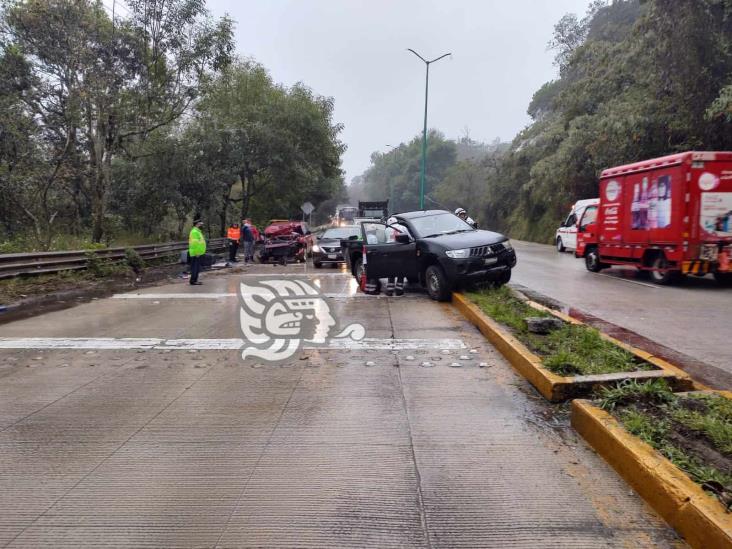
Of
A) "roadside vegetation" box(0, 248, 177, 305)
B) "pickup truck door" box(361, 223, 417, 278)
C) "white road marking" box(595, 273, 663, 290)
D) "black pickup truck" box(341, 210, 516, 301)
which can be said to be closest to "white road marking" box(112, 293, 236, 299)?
"roadside vegetation" box(0, 248, 177, 305)

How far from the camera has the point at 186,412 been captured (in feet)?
15.1

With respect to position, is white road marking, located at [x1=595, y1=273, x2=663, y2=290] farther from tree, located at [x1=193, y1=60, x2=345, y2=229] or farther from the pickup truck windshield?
tree, located at [x1=193, y1=60, x2=345, y2=229]

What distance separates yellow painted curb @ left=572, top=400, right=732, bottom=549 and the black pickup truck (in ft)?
19.8

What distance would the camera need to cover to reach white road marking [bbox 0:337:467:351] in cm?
690

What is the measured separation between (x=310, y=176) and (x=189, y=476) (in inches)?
1134

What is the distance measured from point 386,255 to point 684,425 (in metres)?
7.71

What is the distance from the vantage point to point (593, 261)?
16297 millimetres

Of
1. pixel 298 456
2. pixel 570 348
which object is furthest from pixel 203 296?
pixel 298 456

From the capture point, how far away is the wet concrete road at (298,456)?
287cm

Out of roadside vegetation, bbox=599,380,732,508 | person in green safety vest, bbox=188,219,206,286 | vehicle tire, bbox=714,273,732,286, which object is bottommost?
roadside vegetation, bbox=599,380,732,508

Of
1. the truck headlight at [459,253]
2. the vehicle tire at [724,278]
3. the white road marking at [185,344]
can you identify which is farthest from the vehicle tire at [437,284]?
the vehicle tire at [724,278]

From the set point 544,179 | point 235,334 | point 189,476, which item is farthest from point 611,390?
point 544,179

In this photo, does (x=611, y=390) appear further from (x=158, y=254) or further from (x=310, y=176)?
(x=310, y=176)

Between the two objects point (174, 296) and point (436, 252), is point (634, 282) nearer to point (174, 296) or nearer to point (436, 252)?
point (436, 252)
